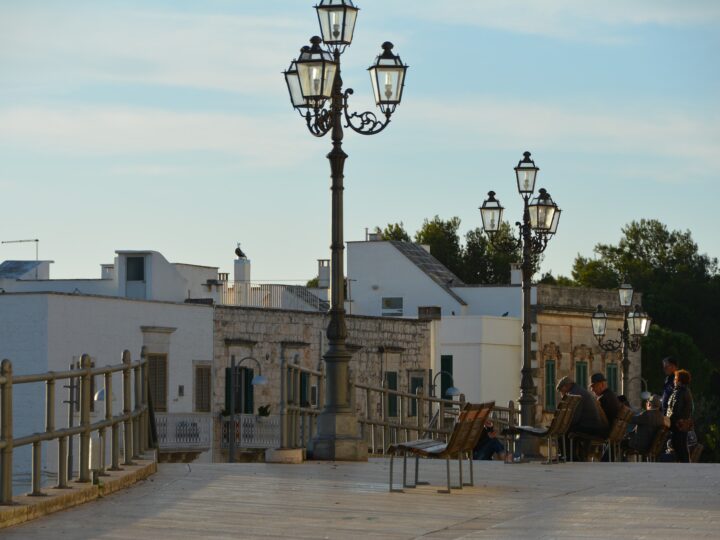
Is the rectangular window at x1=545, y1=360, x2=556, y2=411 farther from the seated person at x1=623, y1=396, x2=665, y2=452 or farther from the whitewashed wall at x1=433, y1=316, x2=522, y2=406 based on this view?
the seated person at x1=623, y1=396, x2=665, y2=452

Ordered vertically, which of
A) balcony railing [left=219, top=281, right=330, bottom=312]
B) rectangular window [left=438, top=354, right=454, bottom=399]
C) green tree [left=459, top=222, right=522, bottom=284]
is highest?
green tree [left=459, top=222, right=522, bottom=284]

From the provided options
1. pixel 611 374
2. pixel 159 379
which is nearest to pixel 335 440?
pixel 159 379

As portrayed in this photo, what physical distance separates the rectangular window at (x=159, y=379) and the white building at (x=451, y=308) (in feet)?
45.5

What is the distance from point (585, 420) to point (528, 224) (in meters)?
8.37

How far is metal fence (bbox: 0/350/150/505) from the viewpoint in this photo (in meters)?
12.0

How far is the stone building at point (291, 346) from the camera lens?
167 feet

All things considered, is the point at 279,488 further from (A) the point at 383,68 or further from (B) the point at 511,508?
(A) the point at 383,68

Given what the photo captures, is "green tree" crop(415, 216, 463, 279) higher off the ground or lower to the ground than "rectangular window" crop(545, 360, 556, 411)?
higher

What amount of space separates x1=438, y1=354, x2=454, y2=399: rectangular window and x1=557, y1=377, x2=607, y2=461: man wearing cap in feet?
121

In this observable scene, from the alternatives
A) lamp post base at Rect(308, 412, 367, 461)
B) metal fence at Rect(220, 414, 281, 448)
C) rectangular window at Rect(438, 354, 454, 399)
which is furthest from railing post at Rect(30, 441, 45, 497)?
rectangular window at Rect(438, 354, 454, 399)

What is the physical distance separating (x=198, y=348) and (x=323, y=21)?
30559mm

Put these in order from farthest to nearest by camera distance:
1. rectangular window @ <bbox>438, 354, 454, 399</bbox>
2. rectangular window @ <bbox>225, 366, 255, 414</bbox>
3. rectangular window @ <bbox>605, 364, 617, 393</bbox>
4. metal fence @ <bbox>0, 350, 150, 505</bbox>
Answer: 1. rectangular window @ <bbox>605, 364, 617, 393</bbox>
2. rectangular window @ <bbox>438, 354, 454, 399</bbox>
3. rectangular window @ <bbox>225, 366, 255, 414</bbox>
4. metal fence @ <bbox>0, 350, 150, 505</bbox>

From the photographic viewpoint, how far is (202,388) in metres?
50.3

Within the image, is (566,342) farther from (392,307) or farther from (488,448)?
(488,448)
